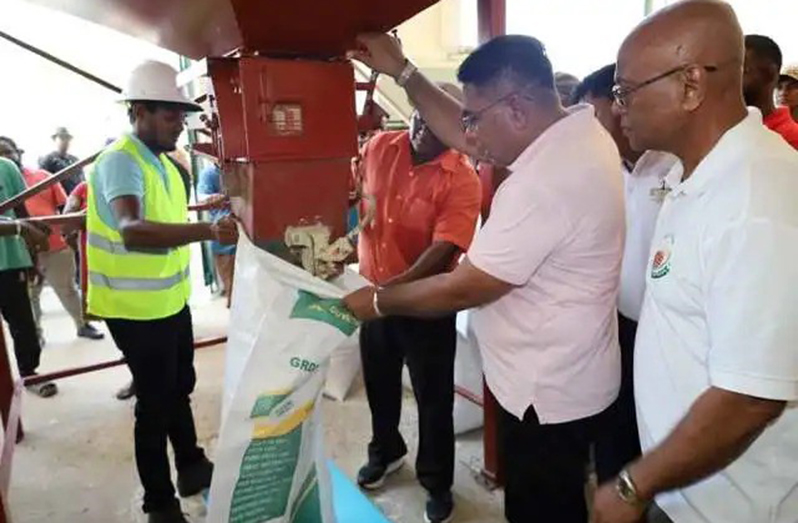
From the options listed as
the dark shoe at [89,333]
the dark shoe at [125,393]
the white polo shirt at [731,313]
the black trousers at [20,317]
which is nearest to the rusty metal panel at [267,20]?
the white polo shirt at [731,313]

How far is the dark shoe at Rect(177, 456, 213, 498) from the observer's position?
Result: 2.21m

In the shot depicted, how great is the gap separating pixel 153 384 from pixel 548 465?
1.24 meters

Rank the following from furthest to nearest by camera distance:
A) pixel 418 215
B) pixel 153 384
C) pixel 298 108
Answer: pixel 418 215 → pixel 153 384 → pixel 298 108

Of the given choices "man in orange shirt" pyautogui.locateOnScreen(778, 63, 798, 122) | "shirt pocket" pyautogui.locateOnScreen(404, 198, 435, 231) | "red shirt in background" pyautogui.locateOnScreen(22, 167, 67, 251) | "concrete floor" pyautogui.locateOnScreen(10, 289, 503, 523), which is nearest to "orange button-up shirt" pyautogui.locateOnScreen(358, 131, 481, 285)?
"shirt pocket" pyautogui.locateOnScreen(404, 198, 435, 231)

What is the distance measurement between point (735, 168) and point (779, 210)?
10 cm

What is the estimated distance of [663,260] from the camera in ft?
3.18

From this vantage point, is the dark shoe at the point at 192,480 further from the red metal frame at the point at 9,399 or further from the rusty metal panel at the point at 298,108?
the rusty metal panel at the point at 298,108

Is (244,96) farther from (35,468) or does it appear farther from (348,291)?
(35,468)

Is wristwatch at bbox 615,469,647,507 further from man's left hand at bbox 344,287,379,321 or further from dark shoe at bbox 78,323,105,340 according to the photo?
dark shoe at bbox 78,323,105,340

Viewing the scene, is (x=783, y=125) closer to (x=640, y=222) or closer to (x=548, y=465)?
(x=640, y=222)

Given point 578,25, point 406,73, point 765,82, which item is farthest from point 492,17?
point 578,25

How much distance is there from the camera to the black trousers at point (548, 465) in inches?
53.4

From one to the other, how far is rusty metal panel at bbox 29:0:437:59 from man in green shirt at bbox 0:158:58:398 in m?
2.42

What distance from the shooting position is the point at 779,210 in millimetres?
789
